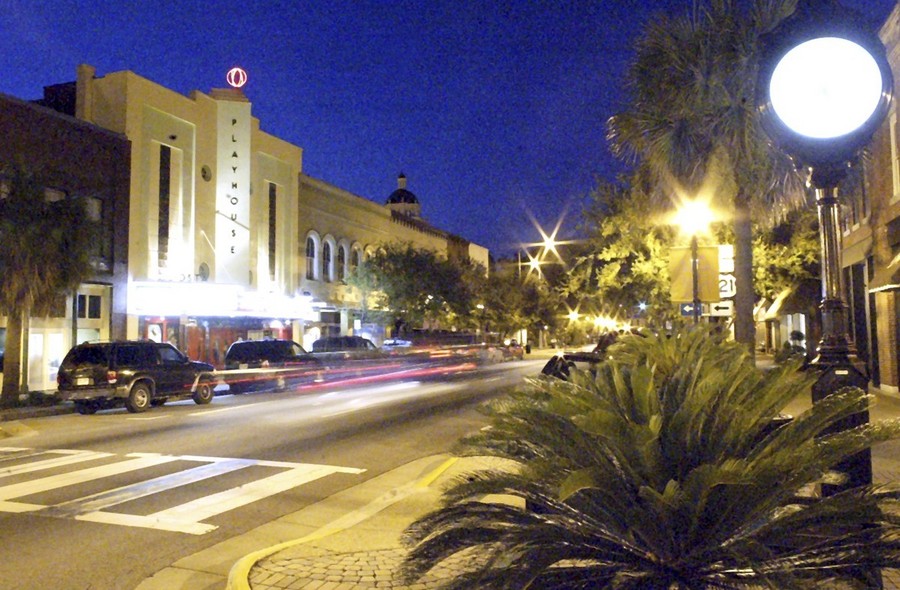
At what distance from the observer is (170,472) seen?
11.0 meters

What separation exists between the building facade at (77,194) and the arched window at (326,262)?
15908 mm

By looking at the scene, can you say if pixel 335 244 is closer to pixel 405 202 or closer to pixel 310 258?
pixel 310 258

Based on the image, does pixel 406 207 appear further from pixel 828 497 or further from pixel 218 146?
pixel 828 497

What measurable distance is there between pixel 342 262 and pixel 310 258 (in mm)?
3412

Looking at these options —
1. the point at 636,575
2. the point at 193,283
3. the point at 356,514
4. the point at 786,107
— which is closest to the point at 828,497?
the point at 636,575

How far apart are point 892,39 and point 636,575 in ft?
60.5

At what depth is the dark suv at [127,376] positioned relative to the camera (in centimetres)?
1939

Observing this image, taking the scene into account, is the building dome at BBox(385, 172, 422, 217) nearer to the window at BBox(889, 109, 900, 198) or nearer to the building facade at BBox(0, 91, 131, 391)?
the building facade at BBox(0, 91, 131, 391)

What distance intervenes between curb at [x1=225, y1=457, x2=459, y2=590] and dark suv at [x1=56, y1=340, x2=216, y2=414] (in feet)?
36.3

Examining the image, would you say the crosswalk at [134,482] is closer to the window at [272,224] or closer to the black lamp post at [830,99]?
the black lamp post at [830,99]

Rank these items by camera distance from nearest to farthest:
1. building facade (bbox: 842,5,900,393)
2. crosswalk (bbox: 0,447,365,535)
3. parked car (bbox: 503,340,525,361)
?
crosswalk (bbox: 0,447,365,535), building facade (bbox: 842,5,900,393), parked car (bbox: 503,340,525,361)


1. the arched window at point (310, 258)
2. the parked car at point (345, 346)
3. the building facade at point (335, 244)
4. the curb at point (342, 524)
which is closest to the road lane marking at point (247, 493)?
the curb at point (342, 524)

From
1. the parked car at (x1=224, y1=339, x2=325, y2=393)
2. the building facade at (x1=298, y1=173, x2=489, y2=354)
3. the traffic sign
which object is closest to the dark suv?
the parked car at (x1=224, y1=339, x2=325, y2=393)

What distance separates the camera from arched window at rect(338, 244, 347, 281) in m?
45.0
